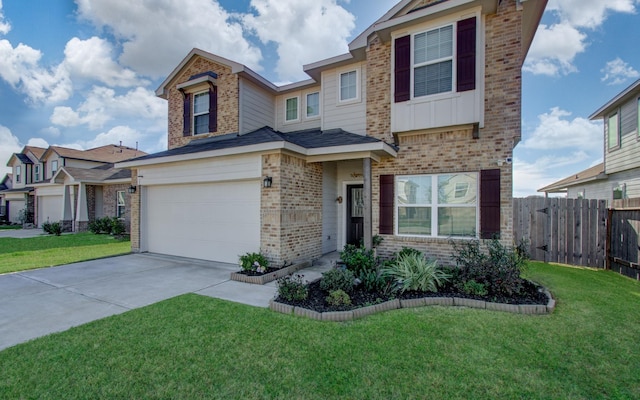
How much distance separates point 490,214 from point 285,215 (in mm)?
4939

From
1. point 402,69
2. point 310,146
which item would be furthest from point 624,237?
point 310,146

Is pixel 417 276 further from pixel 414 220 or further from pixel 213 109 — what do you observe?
pixel 213 109

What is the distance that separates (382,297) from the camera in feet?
16.6

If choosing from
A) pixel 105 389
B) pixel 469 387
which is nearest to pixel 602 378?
pixel 469 387

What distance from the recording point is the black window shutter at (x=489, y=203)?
6.69 meters

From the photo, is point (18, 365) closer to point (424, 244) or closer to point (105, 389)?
point (105, 389)

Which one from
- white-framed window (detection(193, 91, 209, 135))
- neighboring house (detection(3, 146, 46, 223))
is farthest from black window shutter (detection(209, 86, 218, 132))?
neighboring house (detection(3, 146, 46, 223))

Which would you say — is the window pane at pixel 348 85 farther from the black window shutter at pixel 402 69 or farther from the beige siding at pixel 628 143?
the beige siding at pixel 628 143

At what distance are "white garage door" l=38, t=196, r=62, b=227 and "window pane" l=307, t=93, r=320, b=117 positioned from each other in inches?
782

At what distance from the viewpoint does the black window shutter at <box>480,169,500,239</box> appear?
6691mm

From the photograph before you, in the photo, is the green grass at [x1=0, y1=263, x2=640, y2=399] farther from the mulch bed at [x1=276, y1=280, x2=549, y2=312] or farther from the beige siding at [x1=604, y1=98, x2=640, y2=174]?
the beige siding at [x1=604, y1=98, x2=640, y2=174]

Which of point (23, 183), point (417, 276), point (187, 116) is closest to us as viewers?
point (417, 276)

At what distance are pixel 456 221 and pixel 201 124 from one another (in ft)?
30.9

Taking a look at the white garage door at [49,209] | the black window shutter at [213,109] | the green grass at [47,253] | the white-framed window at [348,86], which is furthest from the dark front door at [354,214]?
the white garage door at [49,209]
